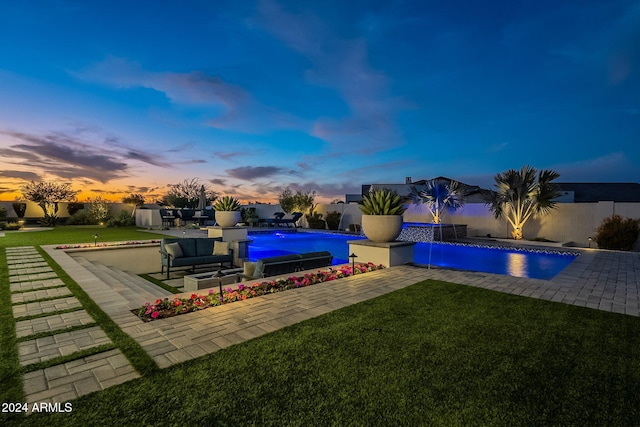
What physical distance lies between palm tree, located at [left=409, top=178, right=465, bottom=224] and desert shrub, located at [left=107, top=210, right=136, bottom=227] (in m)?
20.9

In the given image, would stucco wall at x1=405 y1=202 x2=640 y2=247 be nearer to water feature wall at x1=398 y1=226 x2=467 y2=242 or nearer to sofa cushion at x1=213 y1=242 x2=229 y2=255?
water feature wall at x1=398 y1=226 x2=467 y2=242

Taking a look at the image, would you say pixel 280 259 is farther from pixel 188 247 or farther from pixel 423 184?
pixel 423 184

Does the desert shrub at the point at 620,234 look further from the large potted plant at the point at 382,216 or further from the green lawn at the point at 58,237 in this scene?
the green lawn at the point at 58,237

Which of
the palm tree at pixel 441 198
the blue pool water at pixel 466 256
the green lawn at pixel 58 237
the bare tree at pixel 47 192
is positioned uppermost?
the bare tree at pixel 47 192

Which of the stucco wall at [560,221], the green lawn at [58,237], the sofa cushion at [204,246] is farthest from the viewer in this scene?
the stucco wall at [560,221]

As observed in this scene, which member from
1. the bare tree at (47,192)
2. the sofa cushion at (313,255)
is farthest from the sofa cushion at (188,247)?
the bare tree at (47,192)

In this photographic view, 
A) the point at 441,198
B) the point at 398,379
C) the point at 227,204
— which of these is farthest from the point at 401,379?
the point at 441,198

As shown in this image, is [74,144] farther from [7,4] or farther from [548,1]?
[548,1]

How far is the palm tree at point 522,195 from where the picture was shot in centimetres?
1339

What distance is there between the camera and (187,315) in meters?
3.75

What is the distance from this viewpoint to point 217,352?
108 inches

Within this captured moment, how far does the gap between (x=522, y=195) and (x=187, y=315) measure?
15053 mm

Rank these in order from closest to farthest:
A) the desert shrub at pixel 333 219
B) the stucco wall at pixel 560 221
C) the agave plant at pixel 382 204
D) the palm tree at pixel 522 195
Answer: the agave plant at pixel 382 204 < the stucco wall at pixel 560 221 < the palm tree at pixel 522 195 < the desert shrub at pixel 333 219

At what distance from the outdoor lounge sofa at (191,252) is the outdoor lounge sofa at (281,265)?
2636 mm
